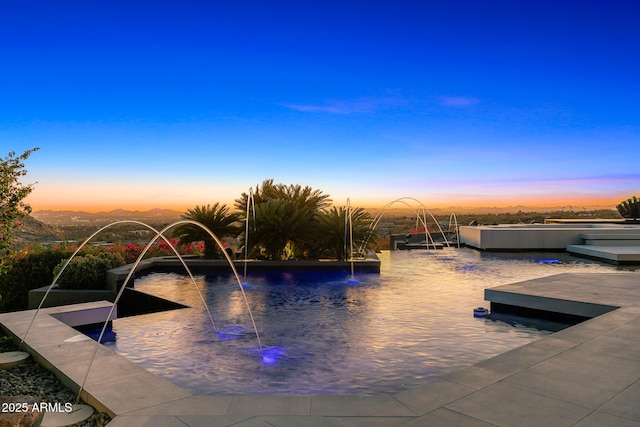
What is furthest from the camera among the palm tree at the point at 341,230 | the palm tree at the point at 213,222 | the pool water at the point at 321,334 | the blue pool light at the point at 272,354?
the palm tree at the point at 213,222

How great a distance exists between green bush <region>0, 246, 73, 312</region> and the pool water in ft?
6.97

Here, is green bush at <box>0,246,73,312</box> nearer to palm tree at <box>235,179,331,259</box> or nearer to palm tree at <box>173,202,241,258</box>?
palm tree at <box>173,202,241,258</box>

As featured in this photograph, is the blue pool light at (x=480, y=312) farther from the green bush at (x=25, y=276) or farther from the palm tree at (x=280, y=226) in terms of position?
the green bush at (x=25, y=276)

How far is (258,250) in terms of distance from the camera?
48.3 ft

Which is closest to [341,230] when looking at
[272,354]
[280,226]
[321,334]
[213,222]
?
[280,226]

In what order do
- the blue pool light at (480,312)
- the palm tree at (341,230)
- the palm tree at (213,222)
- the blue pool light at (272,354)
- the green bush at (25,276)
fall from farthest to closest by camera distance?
the palm tree at (213,222) < the palm tree at (341,230) < the green bush at (25,276) < the blue pool light at (480,312) < the blue pool light at (272,354)

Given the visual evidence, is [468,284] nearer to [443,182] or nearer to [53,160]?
[53,160]

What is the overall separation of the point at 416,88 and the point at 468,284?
44.7 ft

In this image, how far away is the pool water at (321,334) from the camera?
176 inches

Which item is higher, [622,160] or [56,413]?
[622,160]

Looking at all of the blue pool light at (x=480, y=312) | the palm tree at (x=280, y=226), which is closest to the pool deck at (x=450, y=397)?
the blue pool light at (x=480, y=312)

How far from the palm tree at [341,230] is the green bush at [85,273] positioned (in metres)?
6.38

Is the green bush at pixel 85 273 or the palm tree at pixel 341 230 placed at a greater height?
the palm tree at pixel 341 230

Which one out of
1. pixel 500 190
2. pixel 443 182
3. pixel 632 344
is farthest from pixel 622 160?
pixel 632 344
